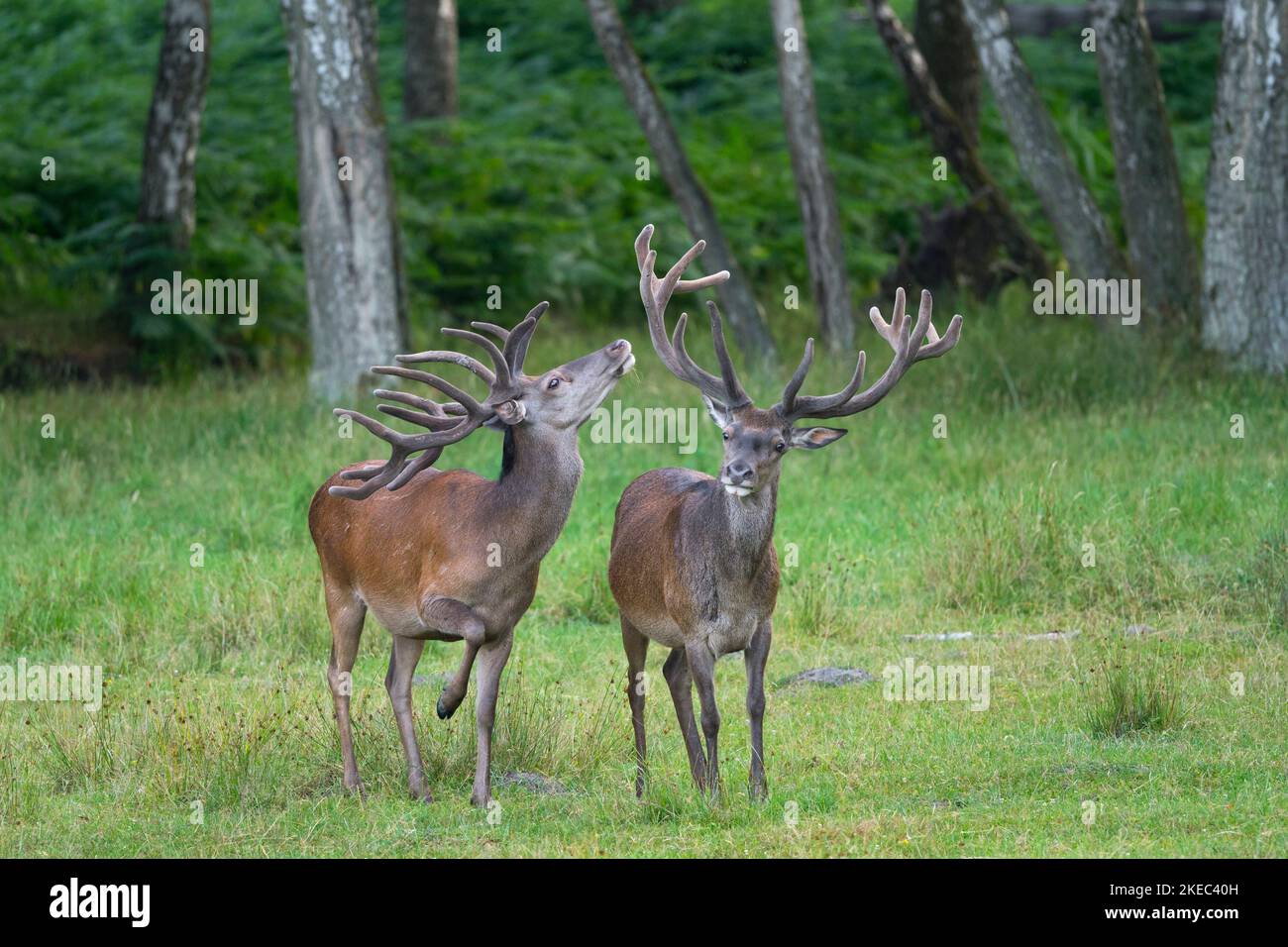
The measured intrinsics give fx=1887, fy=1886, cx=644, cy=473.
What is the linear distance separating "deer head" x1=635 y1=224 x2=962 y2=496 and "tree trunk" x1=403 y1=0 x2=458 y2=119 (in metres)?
15.7

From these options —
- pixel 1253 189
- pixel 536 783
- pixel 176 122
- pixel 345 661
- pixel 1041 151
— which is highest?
pixel 176 122

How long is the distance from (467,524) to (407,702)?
2.66 ft

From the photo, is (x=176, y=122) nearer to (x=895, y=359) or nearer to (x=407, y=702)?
(x=407, y=702)

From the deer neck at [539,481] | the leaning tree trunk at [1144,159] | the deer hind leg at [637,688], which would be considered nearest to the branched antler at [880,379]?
the deer neck at [539,481]

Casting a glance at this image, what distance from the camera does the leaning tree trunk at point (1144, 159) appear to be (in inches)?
636

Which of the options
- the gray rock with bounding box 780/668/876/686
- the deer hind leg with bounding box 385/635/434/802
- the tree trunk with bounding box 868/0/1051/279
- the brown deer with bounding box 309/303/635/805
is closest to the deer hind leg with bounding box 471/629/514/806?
the brown deer with bounding box 309/303/635/805

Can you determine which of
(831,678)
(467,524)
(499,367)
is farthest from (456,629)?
(831,678)

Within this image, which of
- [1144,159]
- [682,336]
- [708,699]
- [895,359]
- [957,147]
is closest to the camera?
[708,699]

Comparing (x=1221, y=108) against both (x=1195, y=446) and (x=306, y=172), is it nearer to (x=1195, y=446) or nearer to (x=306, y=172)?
(x=1195, y=446)

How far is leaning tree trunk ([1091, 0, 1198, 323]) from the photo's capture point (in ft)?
53.0

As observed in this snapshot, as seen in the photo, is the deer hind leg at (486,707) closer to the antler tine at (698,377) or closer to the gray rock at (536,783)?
the gray rock at (536,783)

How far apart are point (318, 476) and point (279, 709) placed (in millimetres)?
4609

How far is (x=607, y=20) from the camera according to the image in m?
17.0

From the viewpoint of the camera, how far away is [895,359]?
7.71 meters
